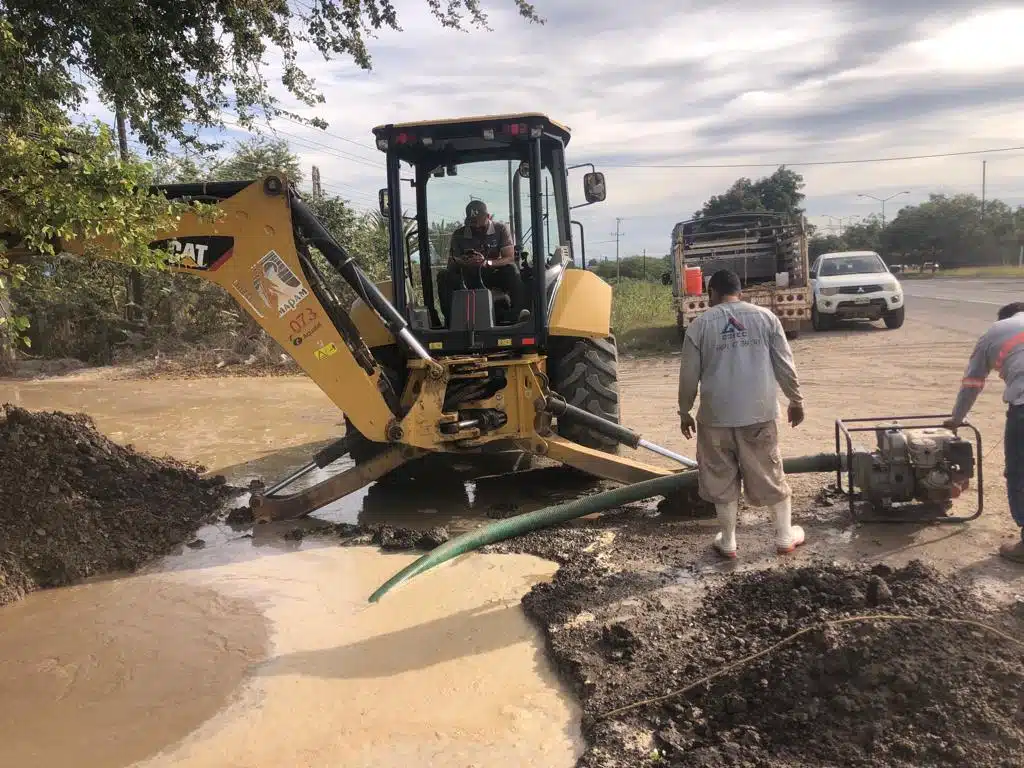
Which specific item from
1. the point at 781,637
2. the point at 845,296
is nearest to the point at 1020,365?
the point at 781,637

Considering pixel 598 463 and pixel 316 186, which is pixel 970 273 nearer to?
pixel 316 186

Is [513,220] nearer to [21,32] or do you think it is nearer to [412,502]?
[412,502]

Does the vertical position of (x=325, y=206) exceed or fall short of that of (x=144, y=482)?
it exceeds it

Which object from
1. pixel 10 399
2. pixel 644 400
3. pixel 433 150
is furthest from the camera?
pixel 10 399

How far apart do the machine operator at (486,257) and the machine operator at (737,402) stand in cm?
177

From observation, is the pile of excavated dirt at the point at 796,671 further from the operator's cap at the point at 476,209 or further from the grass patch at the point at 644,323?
the grass patch at the point at 644,323

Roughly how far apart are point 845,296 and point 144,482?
13.4 m

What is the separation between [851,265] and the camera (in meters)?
16.8

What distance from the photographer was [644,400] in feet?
33.4

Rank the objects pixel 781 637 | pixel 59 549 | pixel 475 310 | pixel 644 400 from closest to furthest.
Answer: pixel 781 637, pixel 59 549, pixel 475 310, pixel 644 400

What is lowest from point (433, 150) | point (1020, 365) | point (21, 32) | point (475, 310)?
point (1020, 365)

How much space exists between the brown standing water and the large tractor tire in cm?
148

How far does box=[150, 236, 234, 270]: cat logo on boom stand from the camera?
532cm

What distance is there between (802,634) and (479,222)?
392cm
